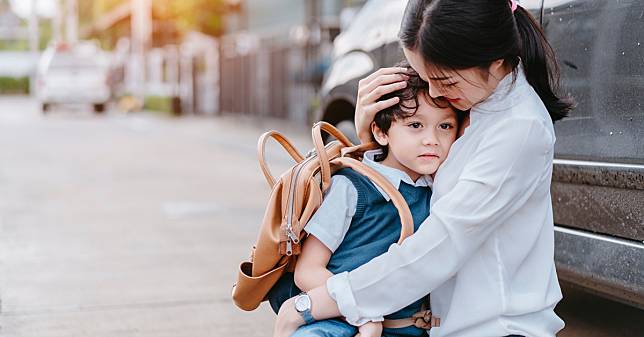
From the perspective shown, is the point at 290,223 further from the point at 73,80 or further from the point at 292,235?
the point at 73,80

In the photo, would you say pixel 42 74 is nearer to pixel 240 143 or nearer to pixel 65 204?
pixel 240 143

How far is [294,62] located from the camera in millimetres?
19203

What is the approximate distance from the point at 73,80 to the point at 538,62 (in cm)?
2918

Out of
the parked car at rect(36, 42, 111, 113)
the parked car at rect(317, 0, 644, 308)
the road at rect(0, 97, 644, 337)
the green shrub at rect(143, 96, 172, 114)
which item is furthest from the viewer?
the parked car at rect(36, 42, 111, 113)

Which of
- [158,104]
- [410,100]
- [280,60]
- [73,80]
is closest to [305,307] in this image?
[410,100]

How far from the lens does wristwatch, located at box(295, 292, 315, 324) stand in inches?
104

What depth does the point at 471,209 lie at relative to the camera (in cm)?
246

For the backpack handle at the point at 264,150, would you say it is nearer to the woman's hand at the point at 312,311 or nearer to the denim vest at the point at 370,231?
the denim vest at the point at 370,231

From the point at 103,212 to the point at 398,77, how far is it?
21.3 ft

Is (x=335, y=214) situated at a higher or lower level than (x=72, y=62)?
higher

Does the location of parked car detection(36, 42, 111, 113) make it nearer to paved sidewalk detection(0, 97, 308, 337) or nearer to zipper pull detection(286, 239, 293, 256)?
paved sidewalk detection(0, 97, 308, 337)

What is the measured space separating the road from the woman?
2.09 meters

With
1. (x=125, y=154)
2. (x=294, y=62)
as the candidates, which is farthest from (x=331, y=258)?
(x=294, y=62)

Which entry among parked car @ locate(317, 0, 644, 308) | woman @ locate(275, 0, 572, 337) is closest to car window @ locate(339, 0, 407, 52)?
parked car @ locate(317, 0, 644, 308)
